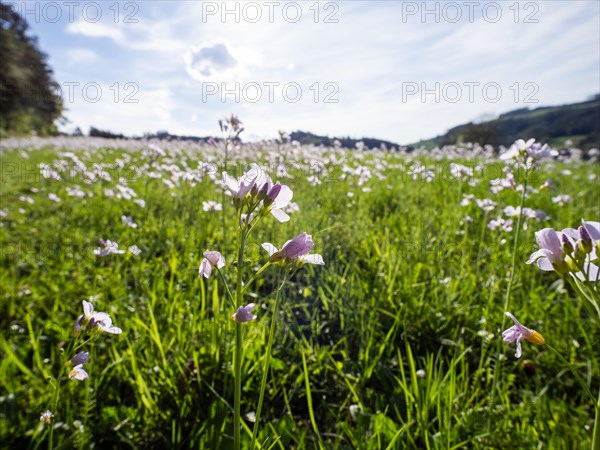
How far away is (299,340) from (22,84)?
4196 centimetres

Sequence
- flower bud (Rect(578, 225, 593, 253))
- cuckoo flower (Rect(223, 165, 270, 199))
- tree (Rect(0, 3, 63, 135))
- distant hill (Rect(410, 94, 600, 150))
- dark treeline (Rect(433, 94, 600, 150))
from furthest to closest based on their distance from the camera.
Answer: dark treeline (Rect(433, 94, 600, 150))
distant hill (Rect(410, 94, 600, 150))
tree (Rect(0, 3, 63, 135))
cuckoo flower (Rect(223, 165, 270, 199))
flower bud (Rect(578, 225, 593, 253))

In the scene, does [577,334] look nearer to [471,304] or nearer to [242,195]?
[471,304]

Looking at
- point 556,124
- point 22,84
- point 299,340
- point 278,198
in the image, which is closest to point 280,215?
point 278,198

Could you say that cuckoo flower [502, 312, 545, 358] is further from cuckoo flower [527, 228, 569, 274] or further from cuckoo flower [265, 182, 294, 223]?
cuckoo flower [265, 182, 294, 223]

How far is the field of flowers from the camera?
1164mm

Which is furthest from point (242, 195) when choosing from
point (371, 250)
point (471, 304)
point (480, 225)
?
point (480, 225)

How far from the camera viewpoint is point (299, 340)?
2.26 meters

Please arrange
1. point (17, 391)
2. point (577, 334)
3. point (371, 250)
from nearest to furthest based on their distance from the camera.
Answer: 1. point (17, 391)
2. point (577, 334)
3. point (371, 250)

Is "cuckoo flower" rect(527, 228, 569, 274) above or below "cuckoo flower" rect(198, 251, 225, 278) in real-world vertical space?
above

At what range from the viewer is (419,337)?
2.25 m

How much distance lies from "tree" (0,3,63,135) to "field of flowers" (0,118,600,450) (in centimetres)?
3812

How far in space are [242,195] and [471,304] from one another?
1993mm

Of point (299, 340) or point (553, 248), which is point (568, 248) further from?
point (299, 340)

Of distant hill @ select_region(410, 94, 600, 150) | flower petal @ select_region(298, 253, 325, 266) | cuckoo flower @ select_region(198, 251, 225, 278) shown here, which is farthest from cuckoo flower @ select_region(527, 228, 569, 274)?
distant hill @ select_region(410, 94, 600, 150)
